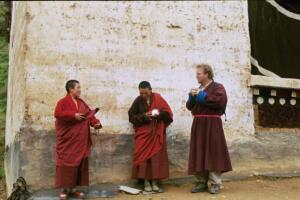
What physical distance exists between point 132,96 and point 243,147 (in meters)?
1.79

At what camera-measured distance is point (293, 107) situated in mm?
7777

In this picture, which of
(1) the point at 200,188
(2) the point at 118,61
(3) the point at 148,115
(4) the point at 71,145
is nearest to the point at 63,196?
(4) the point at 71,145

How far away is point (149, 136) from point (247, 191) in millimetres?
1442

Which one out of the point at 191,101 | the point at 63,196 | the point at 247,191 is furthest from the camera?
the point at 247,191

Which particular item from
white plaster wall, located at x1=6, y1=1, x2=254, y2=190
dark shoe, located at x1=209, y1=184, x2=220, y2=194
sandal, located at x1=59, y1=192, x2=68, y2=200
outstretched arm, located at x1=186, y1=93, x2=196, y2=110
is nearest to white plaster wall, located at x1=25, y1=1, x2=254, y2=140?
white plaster wall, located at x1=6, y1=1, x2=254, y2=190

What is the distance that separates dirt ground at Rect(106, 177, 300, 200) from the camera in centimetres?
610

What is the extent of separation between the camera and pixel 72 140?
6.07 meters

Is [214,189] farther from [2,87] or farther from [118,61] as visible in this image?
[2,87]

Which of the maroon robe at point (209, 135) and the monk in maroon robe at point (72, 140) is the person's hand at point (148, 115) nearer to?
the maroon robe at point (209, 135)

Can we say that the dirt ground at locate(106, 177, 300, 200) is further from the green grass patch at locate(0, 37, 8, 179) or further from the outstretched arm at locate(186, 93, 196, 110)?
the green grass patch at locate(0, 37, 8, 179)

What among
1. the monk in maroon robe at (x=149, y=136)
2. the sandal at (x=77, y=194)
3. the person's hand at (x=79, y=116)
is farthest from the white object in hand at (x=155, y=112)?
the sandal at (x=77, y=194)

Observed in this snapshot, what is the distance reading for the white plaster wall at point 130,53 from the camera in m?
6.47

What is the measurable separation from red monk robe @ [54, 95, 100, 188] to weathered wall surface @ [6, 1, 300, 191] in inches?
15.1

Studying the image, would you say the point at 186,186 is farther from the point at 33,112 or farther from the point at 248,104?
the point at 33,112
